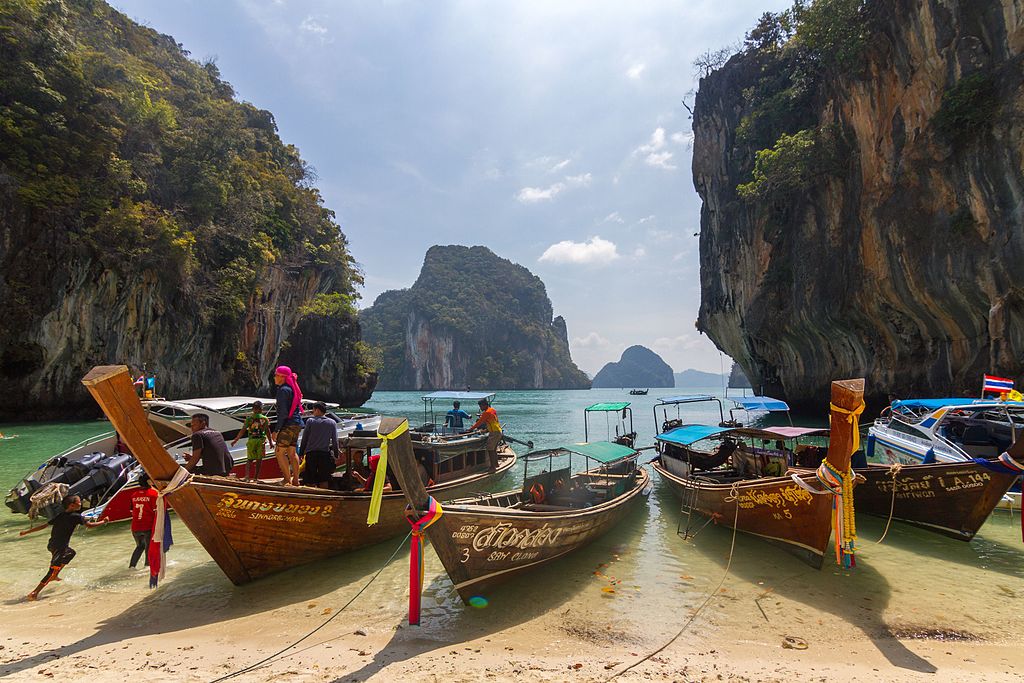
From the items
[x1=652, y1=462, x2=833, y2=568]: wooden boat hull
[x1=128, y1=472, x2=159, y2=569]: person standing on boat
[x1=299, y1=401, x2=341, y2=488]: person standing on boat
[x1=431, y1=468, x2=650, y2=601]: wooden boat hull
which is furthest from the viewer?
[x1=299, y1=401, x2=341, y2=488]: person standing on boat

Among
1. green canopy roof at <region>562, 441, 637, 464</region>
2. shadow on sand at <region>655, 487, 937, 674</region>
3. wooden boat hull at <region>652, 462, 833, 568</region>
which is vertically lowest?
shadow on sand at <region>655, 487, 937, 674</region>

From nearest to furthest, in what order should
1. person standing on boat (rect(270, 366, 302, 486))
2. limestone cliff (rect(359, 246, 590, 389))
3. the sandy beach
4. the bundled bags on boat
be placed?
the sandy beach → person standing on boat (rect(270, 366, 302, 486)) → the bundled bags on boat → limestone cliff (rect(359, 246, 590, 389))

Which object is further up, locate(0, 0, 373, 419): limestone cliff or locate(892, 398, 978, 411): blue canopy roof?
locate(0, 0, 373, 419): limestone cliff

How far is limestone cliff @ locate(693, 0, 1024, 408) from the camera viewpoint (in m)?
14.9

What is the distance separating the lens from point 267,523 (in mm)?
5773

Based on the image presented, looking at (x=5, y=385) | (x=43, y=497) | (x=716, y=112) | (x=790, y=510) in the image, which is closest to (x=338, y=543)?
(x=43, y=497)

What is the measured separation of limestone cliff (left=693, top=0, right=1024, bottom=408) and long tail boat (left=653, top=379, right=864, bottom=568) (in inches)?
541

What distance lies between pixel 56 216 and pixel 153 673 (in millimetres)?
24468

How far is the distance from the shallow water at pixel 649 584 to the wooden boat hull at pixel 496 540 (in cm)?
35

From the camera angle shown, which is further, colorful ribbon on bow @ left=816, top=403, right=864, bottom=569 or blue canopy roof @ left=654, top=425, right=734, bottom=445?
blue canopy roof @ left=654, top=425, right=734, bottom=445

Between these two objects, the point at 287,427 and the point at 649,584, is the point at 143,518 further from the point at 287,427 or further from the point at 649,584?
the point at 649,584

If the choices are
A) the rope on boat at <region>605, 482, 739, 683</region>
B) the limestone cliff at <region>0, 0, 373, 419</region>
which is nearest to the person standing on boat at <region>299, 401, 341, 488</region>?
the rope on boat at <region>605, 482, 739, 683</region>

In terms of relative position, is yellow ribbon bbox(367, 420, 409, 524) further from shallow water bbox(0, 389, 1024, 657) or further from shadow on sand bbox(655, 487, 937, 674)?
shadow on sand bbox(655, 487, 937, 674)

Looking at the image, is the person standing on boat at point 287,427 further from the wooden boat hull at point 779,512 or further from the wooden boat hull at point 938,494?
the wooden boat hull at point 938,494
